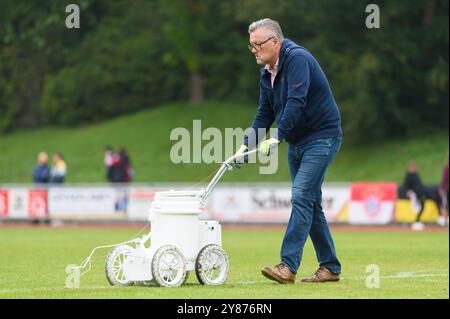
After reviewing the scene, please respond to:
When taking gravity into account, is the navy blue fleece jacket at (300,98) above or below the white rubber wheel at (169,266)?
above

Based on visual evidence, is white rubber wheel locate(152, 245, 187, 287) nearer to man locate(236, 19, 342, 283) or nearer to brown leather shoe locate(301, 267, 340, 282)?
man locate(236, 19, 342, 283)

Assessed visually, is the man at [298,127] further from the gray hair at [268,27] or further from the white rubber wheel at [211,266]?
the white rubber wheel at [211,266]

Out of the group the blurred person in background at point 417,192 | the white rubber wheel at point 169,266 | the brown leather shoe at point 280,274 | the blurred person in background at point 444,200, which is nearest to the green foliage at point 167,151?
the blurred person in background at point 417,192

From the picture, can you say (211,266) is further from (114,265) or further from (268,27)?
(268,27)

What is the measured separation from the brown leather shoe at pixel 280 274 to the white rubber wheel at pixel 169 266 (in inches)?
28.8

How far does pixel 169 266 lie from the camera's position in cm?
975

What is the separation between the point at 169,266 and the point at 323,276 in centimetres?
156

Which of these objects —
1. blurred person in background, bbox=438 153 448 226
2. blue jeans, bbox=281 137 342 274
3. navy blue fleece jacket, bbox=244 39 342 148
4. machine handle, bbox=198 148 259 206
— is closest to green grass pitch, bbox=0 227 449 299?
blue jeans, bbox=281 137 342 274

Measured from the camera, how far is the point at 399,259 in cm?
1448

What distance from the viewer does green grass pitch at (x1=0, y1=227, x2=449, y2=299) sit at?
9.14 metres

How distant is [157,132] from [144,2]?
30.8 ft

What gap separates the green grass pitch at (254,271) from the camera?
9.14m

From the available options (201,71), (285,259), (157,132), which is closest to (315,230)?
(285,259)

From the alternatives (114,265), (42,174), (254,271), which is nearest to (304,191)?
(114,265)
